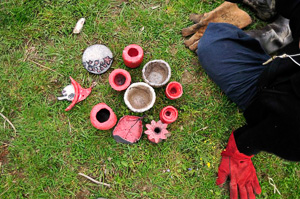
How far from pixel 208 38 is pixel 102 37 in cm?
127

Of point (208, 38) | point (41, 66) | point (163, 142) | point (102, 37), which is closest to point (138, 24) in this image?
point (102, 37)

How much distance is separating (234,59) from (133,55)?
3.53ft

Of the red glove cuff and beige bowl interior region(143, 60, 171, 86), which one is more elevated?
beige bowl interior region(143, 60, 171, 86)

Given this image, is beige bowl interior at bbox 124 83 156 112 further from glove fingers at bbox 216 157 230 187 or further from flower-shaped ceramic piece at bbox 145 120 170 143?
glove fingers at bbox 216 157 230 187

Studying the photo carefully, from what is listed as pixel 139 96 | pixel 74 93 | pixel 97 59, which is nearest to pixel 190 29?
pixel 139 96

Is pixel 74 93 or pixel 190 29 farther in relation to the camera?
pixel 190 29

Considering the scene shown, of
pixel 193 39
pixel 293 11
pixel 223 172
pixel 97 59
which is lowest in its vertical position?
pixel 223 172

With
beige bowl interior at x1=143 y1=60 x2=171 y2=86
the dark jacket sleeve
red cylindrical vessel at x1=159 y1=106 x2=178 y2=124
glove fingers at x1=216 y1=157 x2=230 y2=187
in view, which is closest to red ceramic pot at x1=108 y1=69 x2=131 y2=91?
beige bowl interior at x1=143 y1=60 x2=171 y2=86

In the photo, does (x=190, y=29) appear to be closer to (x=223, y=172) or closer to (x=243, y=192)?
(x=223, y=172)

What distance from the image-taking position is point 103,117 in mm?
2379

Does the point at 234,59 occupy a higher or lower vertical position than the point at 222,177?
higher

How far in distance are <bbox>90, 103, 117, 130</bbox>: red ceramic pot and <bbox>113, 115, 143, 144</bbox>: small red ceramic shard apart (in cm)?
10

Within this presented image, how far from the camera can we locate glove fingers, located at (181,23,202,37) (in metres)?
2.59

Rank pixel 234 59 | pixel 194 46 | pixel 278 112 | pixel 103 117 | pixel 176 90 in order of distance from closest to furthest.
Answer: pixel 278 112 → pixel 234 59 → pixel 103 117 → pixel 176 90 → pixel 194 46
